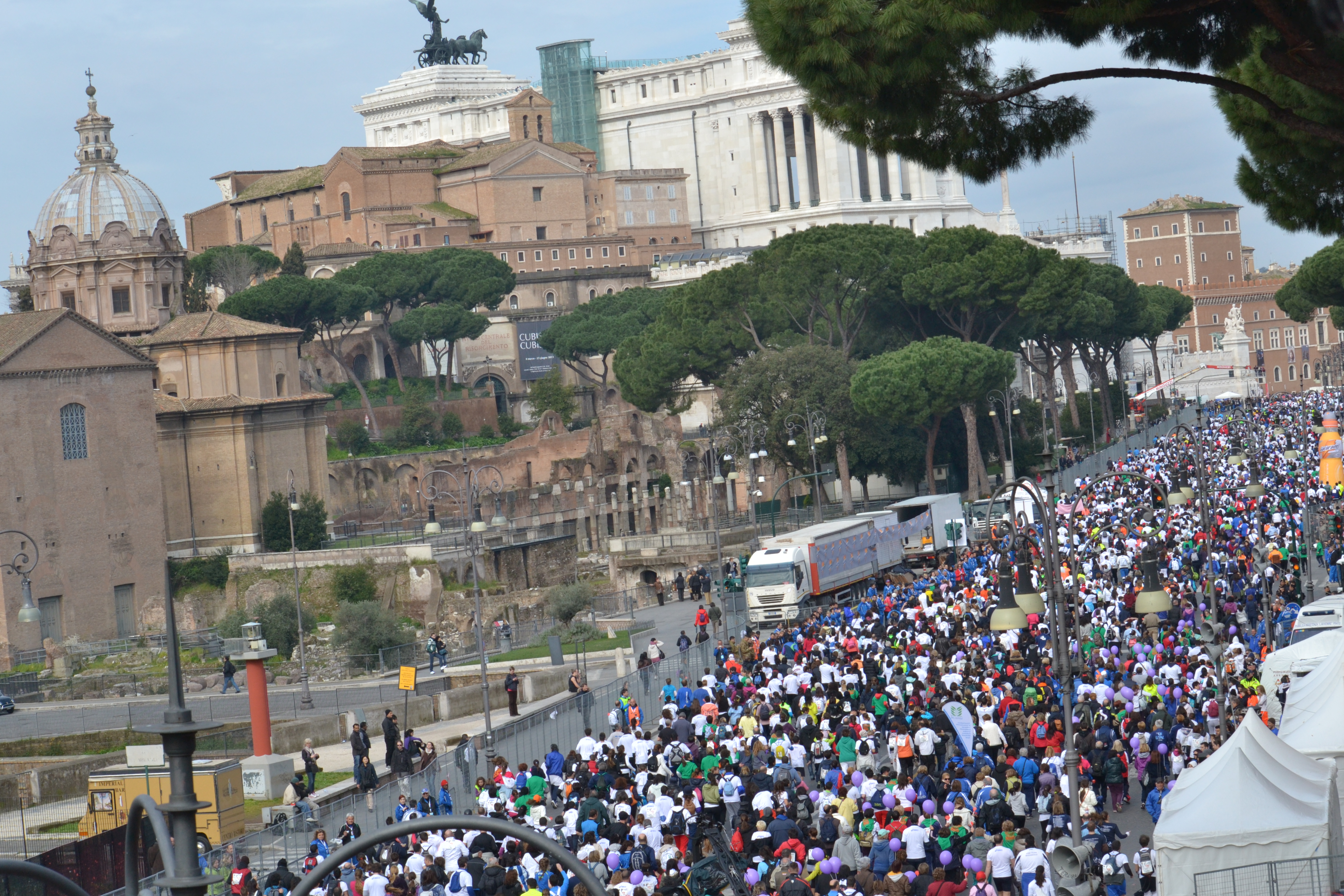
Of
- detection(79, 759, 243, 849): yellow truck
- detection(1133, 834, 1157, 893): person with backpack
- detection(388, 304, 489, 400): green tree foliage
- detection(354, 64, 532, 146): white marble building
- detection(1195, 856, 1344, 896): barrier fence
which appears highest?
detection(354, 64, 532, 146): white marble building

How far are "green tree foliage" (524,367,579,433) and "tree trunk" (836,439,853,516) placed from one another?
19401 mm

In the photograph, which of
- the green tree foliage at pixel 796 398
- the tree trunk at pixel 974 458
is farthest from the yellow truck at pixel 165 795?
the tree trunk at pixel 974 458

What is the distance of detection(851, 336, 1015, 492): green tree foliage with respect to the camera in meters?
53.6

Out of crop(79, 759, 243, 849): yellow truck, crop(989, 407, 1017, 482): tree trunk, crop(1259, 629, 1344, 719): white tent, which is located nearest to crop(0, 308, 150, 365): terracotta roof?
crop(989, 407, 1017, 482): tree trunk

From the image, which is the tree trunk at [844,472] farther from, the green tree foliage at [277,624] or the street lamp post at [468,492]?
the green tree foliage at [277,624]

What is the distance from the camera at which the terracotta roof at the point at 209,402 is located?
56.7 metres

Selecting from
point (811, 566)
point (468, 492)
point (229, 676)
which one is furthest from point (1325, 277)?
point (229, 676)

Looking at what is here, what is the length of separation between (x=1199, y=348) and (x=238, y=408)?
81.3m

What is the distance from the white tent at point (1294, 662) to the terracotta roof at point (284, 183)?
3066 inches

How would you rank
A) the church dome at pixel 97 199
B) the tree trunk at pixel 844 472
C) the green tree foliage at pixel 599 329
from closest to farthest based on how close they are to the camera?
1. the tree trunk at pixel 844 472
2. the church dome at pixel 97 199
3. the green tree foliage at pixel 599 329

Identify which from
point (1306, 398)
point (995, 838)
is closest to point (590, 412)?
point (1306, 398)

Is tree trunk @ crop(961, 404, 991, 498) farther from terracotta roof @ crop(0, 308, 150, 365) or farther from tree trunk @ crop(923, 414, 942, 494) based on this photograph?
terracotta roof @ crop(0, 308, 150, 365)

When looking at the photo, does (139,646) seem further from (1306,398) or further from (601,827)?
(1306,398)

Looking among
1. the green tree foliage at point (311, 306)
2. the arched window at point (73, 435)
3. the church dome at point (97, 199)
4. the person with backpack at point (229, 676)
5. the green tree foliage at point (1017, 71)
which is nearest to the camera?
the green tree foliage at point (1017, 71)
